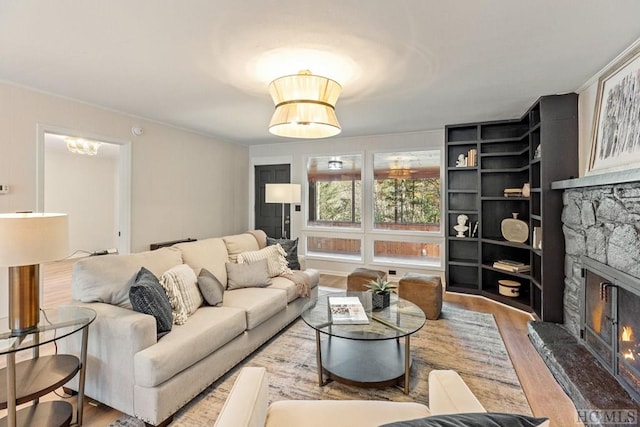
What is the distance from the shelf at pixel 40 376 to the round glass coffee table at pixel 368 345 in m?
1.47

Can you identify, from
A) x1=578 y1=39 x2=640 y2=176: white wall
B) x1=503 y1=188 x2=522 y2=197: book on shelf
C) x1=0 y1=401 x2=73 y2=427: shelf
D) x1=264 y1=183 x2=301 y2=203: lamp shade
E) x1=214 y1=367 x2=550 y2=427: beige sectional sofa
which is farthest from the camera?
x1=264 y1=183 x2=301 y2=203: lamp shade

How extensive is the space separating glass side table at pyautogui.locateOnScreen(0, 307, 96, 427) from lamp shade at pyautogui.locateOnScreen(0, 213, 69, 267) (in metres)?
0.40

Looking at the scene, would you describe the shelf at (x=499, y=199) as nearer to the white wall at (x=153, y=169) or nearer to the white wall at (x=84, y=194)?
the white wall at (x=153, y=169)

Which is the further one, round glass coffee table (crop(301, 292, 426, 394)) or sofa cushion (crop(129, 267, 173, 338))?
round glass coffee table (crop(301, 292, 426, 394))

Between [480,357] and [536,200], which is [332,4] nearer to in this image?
[480,357]

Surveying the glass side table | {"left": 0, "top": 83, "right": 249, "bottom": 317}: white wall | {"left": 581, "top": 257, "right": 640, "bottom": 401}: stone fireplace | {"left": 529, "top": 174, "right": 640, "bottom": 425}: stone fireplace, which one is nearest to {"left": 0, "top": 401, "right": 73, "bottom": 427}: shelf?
the glass side table

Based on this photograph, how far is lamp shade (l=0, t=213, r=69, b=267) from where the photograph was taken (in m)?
1.55

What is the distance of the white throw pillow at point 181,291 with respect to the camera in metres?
2.27

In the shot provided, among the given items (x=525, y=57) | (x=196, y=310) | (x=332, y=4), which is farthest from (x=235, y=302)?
(x=525, y=57)

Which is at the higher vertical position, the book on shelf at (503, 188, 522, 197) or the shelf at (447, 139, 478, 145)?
the shelf at (447, 139, 478, 145)

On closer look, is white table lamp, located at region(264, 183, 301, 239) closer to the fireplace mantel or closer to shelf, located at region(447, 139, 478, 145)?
shelf, located at region(447, 139, 478, 145)

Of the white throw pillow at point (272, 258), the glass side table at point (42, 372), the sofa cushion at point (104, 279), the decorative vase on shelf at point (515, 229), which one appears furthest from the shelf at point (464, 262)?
the glass side table at point (42, 372)

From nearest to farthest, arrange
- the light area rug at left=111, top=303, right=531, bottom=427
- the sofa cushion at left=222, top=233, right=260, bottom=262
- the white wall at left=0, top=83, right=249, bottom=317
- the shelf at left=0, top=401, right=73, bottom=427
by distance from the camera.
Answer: the shelf at left=0, top=401, right=73, bottom=427 < the light area rug at left=111, top=303, right=531, bottom=427 < the white wall at left=0, top=83, right=249, bottom=317 < the sofa cushion at left=222, top=233, right=260, bottom=262

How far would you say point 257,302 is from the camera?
271 centimetres
